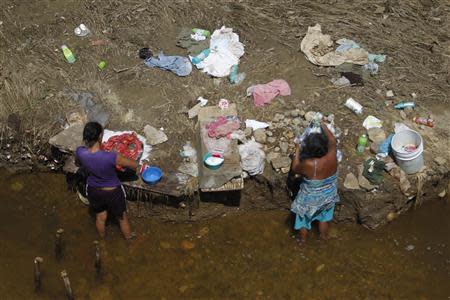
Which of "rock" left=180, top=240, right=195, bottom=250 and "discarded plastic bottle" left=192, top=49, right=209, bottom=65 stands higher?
"discarded plastic bottle" left=192, top=49, right=209, bottom=65

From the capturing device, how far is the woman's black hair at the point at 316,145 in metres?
6.03

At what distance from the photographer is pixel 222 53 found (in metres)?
8.21

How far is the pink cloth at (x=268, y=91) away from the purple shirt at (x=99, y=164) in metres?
2.38

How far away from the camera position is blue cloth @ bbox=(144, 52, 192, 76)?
→ 8.09 meters

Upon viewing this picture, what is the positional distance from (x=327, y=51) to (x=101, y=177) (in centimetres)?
393

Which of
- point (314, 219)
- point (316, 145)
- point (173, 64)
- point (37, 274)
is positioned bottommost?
point (37, 274)

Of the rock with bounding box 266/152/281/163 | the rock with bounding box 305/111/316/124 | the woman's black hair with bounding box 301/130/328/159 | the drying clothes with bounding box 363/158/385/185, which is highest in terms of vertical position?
the woman's black hair with bounding box 301/130/328/159

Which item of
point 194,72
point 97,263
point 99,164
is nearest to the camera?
point 99,164

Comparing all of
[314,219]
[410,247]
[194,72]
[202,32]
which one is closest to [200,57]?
[194,72]

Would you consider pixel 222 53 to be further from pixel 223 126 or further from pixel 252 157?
pixel 252 157

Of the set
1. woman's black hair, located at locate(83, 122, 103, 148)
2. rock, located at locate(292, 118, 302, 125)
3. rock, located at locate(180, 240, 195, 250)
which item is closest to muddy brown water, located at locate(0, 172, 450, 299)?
rock, located at locate(180, 240, 195, 250)

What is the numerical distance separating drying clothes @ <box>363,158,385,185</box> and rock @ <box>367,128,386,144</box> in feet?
1.19

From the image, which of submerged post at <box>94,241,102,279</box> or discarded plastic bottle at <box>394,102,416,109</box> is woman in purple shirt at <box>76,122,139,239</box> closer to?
submerged post at <box>94,241,102,279</box>

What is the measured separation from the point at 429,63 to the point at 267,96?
2.58 meters
